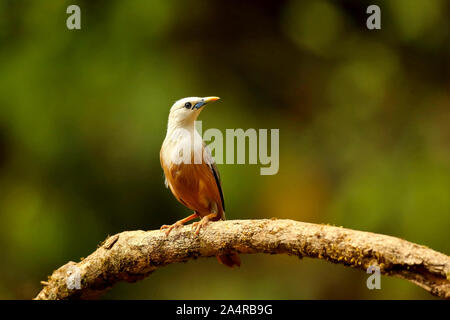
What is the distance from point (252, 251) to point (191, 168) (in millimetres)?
908

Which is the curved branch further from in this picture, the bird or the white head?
the white head

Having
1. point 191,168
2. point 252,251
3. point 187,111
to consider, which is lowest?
point 252,251

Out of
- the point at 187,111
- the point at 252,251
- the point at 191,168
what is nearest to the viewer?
the point at 252,251

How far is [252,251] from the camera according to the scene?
314cm

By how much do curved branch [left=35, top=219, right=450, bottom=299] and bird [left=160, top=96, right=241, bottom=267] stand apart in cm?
38

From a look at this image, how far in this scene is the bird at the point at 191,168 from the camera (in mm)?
3779

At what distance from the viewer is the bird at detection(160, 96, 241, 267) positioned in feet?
12.4

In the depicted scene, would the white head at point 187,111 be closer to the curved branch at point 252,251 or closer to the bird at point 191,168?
the bird at point 191,168

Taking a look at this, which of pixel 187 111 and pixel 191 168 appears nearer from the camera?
pixel 191 168

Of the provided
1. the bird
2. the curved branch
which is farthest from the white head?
the curved branch

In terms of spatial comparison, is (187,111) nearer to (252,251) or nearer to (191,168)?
(191,168)

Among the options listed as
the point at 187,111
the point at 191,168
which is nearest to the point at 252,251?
the point at 191,168

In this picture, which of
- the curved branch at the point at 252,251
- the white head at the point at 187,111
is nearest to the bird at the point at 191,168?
the white head at the point at 187,111

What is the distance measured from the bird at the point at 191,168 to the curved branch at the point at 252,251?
38 centimetres
